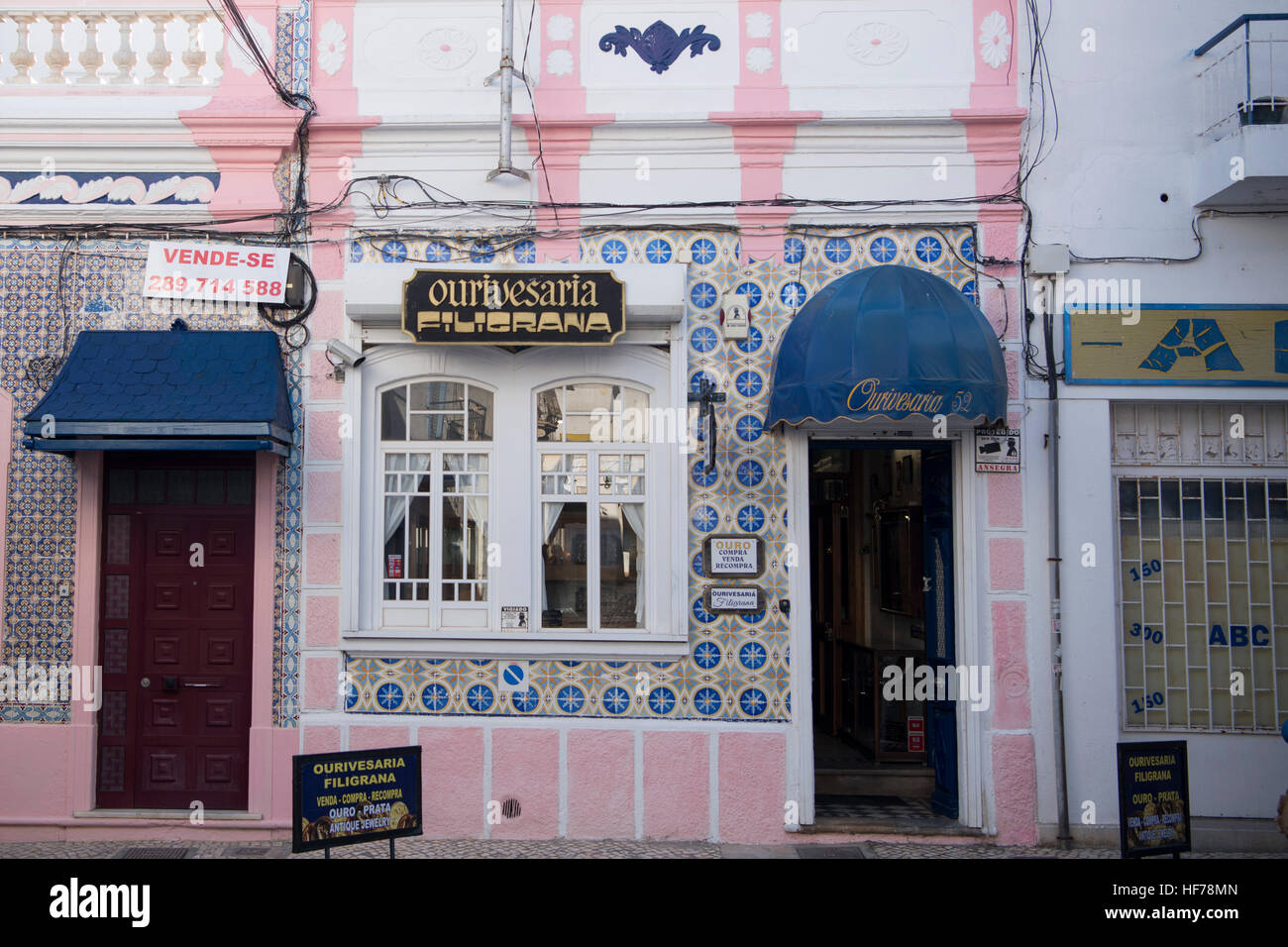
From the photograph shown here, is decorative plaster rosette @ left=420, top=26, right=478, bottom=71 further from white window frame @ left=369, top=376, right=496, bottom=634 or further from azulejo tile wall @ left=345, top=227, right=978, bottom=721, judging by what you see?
white window frame @ left=369, top=376, right=496, bottom=634

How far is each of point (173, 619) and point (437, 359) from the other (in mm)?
2988

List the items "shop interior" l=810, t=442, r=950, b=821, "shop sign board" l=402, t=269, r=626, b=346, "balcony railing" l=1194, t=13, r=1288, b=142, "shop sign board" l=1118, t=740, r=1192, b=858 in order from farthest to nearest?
"shop interior" l=810, t=442, r=950, b=821
"shop sign board" l=402, t=269, r=626, b=346
"balcony railing" l=1194, t=13, r=1288, b=142
"shop sign board" l=1118, t=740, r=1192, b=858

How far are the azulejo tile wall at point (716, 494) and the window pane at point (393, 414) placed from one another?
3.60ft

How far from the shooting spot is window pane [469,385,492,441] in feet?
26.4

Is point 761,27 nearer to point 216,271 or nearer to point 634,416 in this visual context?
point 634,416

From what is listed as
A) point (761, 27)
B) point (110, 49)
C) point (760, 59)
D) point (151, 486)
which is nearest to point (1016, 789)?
point (760, 59)

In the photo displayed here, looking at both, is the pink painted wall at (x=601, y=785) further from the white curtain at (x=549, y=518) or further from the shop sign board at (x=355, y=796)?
the shop sign board at (x=355, y=796)

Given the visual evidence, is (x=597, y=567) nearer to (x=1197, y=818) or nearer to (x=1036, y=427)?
(x=1036, y=427)

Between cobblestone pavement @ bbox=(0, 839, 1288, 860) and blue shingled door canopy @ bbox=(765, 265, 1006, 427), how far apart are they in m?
3.23

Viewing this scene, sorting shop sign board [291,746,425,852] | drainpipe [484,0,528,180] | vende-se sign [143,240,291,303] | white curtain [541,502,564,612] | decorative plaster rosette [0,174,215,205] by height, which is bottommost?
shop sign board [291,746,425,852]

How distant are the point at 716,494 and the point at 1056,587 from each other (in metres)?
2.71

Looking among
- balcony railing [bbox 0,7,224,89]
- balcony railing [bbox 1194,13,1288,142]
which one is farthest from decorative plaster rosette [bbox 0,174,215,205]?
balcony railing [bbox 1194,13,1288,142]

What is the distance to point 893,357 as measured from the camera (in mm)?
6938
